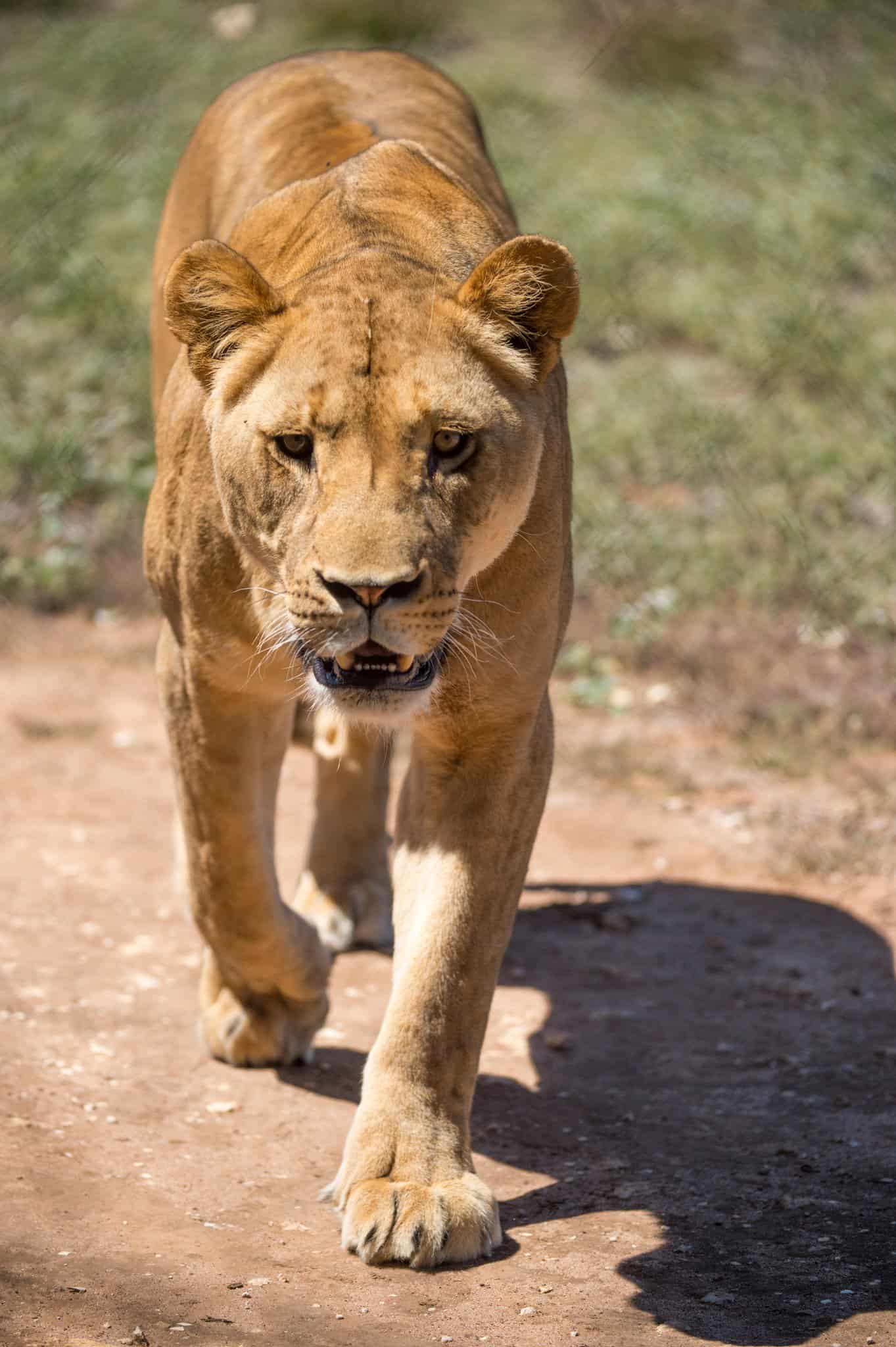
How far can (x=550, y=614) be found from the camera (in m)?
3.12

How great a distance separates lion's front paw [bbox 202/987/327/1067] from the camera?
3691 mm

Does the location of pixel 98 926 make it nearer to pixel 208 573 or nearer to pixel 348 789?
pixel 348 789

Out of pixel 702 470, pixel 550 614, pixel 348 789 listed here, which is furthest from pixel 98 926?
pixel 702 470

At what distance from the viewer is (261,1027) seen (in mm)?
3691

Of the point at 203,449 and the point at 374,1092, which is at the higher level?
the point at 203,449

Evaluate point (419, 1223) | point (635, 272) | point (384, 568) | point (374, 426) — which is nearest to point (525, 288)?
point (374, 426)

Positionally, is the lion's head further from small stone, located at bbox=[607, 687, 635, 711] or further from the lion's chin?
small stone, located at bbox=[607, 687, 635, 711]

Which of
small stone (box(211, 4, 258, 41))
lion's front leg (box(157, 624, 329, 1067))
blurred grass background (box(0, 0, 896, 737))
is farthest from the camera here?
small stone (box(211, 4, 258, 41))

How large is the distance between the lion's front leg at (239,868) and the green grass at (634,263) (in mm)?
2217

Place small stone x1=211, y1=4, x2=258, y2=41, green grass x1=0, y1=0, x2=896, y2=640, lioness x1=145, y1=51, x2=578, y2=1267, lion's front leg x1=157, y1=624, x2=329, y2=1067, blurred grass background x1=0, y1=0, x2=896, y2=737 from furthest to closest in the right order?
small stone x1=211, y1=4, x2=258, y2=41, green grass x1=0, y1=0, x2=896, y2=640, blurred grass background x1=0, y1=0, x2=896, y2=737, lion's front leg x1=157, y1=624, x2=329, y2=1067, lioness x1=145, y1=51, x2=578, y2=1267

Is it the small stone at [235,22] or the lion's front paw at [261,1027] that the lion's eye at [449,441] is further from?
the small stone at [235,22]

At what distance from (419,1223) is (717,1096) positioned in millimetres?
1082

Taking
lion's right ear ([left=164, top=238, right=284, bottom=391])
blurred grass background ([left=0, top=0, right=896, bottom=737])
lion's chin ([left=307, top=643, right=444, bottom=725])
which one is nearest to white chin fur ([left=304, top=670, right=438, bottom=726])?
lion's chin ([left=307, top=643, right=444, bottom=725])

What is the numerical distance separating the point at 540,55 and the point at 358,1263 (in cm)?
1034
